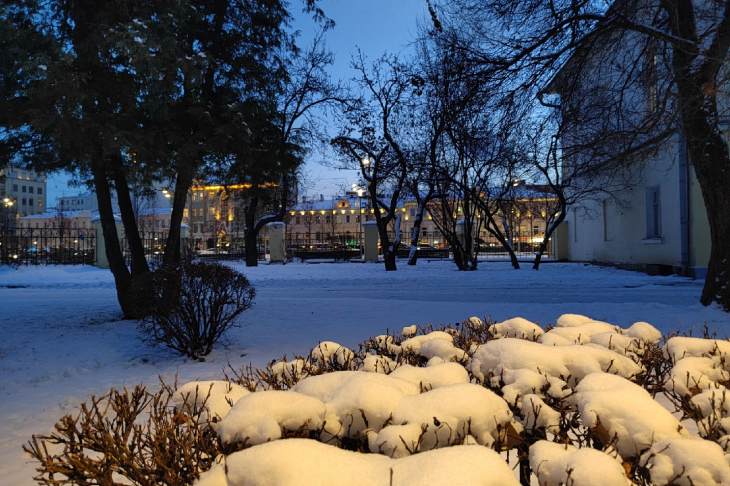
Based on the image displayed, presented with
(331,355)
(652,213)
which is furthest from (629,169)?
(331,355)

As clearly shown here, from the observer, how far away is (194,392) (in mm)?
2152

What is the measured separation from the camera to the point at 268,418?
1664 mm

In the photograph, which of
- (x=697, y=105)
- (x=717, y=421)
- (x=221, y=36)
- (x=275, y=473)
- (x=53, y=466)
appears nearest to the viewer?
(x=275, y=473)

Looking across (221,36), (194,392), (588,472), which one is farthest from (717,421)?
(221,36)

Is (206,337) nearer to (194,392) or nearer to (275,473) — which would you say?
(194,392)

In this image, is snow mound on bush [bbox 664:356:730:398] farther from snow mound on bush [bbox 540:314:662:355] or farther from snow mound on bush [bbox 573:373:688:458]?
snow mound on bush [bbox 573:373:688:458]

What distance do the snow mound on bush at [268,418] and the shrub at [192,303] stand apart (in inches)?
202

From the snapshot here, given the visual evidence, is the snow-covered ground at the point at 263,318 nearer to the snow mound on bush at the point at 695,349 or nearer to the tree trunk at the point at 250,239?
the snow mound on bush at the point at 695,349

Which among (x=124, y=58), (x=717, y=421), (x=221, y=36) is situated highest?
(x=221, y=36)

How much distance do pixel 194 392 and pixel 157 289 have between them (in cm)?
494

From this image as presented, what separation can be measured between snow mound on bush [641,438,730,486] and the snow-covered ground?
3.93 m

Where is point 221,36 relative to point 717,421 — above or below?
above

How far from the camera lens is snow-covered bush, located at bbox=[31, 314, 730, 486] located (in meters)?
1.38

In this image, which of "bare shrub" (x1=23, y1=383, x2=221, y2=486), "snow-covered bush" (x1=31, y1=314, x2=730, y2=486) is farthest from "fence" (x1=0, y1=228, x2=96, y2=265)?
"snow-covered bush" (x1=31, y1=314, x2=730, y2=486)
